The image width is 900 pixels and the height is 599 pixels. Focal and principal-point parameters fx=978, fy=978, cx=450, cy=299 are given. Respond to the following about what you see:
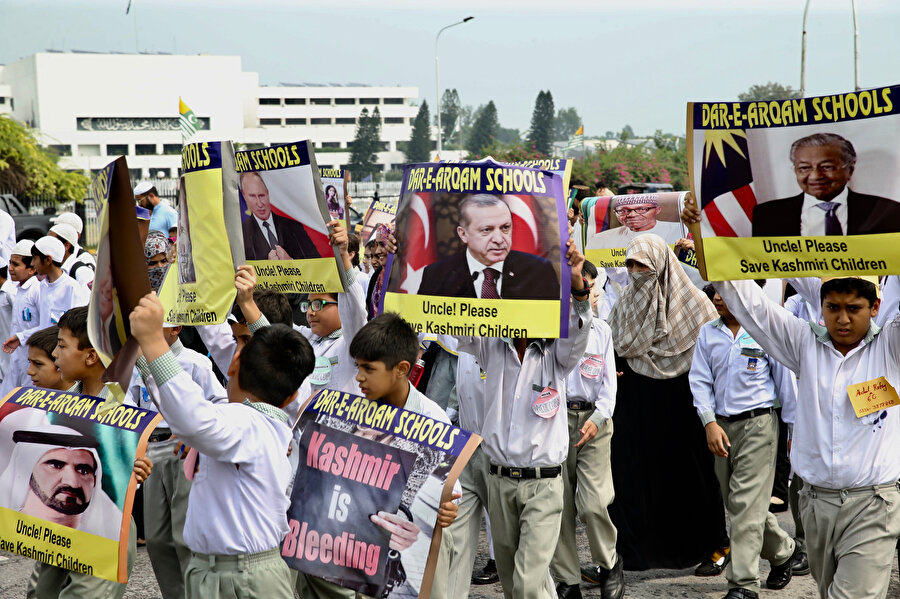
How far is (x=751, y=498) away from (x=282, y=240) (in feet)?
11.1

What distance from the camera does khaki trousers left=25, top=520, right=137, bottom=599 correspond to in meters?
4.47

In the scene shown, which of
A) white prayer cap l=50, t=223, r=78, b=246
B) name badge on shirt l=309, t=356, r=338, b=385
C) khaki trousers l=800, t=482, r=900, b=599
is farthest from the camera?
white prayer cap l=50, t=223, r=78, b=246

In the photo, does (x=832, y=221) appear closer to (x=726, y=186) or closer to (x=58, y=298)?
(x=726, y=186)

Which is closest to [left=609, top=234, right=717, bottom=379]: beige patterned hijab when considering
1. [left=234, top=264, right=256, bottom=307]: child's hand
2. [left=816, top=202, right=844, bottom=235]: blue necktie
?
[left=816, top=202, right=844, bottom=235]: blue necktie

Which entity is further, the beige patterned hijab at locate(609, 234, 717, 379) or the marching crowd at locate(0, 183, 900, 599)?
the beige patterned hijab at locate(609, 234, 717, 379)

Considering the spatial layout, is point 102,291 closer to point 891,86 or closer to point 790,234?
point 790,234

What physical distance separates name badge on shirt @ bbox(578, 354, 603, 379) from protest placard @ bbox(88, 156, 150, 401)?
11.4 feet

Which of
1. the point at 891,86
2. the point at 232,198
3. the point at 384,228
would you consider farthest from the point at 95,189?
the point at 384,228

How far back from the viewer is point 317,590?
4797mm

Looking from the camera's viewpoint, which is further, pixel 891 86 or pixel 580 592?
pixel 580 592

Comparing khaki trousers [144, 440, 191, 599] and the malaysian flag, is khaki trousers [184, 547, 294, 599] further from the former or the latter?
the malaysian flag

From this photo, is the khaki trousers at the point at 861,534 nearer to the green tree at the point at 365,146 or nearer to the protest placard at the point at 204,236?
the protest placard at the point at 204,236

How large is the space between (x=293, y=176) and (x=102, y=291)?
2222 millimetres

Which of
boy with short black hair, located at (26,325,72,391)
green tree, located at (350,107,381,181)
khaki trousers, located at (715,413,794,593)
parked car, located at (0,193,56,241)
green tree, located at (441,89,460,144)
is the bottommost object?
khaki trousers, located at (715,413,794,593)
